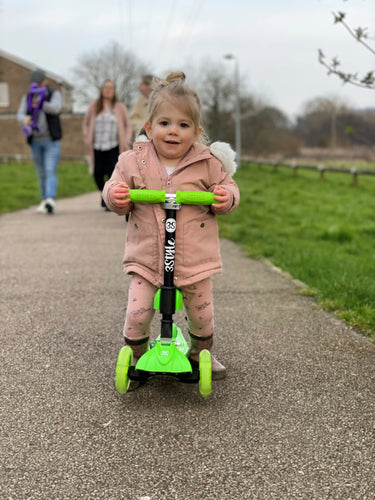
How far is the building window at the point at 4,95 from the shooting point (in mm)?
45562

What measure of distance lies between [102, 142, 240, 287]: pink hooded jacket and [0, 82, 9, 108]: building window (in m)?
46.5

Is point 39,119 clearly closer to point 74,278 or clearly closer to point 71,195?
point 74,278

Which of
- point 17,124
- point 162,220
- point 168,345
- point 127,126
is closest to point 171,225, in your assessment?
point 162,220

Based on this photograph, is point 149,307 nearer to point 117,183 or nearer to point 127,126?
point 117,183

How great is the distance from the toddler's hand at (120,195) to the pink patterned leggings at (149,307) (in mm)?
414

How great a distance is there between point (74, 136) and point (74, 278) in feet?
140

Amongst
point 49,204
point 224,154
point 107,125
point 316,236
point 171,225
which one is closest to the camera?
point 171,225

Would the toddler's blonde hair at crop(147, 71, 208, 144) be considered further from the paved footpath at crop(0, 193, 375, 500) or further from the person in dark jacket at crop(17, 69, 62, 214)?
the person in dark jacket at crop(17, 69, 62, 214)

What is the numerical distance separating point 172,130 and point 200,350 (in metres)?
1.16

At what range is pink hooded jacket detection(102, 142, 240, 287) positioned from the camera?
9.45ft

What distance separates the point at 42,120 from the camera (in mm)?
8547

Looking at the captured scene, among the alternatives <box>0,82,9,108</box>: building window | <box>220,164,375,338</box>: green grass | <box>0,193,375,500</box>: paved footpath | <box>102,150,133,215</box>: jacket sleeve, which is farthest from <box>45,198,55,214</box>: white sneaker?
<box>0,82,9,108</box>: building window

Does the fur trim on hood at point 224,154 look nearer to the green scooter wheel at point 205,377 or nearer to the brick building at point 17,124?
the green scooter wheel at point 205,377

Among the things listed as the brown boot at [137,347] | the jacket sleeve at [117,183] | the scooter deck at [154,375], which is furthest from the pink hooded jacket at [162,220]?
the scooter deck at [154,375]
